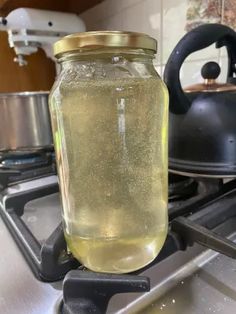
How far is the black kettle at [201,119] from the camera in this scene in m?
0.42

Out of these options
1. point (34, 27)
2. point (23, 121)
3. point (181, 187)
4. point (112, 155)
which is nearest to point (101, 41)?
point (112, 155)

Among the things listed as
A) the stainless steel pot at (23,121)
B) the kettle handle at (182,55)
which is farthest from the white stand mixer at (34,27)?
the kettle handle at (182,55)

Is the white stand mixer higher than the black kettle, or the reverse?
the white stand mixer

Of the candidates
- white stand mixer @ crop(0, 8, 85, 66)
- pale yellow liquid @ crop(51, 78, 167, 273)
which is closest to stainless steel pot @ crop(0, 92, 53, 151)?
white stand mixer @ crop(0, 8, 85, 66)

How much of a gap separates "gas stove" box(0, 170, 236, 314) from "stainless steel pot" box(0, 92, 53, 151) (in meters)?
0.32

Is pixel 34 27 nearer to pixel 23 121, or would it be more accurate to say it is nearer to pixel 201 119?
pixel 23 121

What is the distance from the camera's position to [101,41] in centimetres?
25

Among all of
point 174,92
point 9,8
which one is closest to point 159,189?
point 174,92

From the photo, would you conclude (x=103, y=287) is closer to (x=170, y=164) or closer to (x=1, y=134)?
(x=170, y=164)

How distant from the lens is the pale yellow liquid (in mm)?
297

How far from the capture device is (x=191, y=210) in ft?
1.39

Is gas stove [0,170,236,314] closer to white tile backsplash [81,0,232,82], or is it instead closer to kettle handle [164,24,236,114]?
kettle handle [164,24,236,114]

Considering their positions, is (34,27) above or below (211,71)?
above

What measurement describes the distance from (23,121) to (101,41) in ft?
1.70
